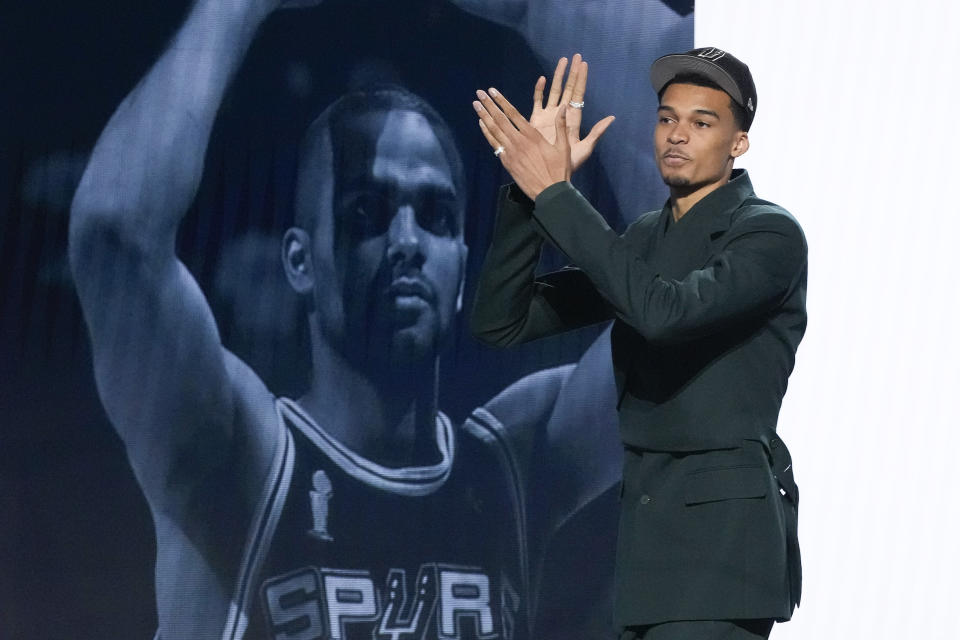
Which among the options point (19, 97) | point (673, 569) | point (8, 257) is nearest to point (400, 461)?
point (8, 257)

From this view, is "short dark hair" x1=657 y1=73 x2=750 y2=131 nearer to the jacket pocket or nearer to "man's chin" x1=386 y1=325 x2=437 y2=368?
the jacket pocket

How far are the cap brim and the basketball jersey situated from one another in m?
1.74

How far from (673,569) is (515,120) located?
55cm

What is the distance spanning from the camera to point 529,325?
1633 millimetres

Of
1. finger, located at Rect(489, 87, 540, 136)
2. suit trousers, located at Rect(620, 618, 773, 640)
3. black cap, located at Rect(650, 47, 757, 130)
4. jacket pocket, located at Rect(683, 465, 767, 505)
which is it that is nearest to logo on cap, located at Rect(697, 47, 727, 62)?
black cap, located at Rect(650, 47, 757, 130)

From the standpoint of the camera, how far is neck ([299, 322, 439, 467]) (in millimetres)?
3109

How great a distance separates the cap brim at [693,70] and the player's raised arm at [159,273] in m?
1.67

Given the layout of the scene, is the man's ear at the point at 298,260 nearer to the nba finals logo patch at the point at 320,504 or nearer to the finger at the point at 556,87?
the nba finals logo patch at the point at 320,504

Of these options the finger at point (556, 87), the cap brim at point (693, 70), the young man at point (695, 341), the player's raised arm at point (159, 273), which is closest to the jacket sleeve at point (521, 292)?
the young man at point (695, 341)

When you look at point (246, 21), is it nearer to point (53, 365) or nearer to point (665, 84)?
point (53, 365)

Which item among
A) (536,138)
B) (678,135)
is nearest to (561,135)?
(536,138)

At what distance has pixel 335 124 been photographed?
3113 millimetres

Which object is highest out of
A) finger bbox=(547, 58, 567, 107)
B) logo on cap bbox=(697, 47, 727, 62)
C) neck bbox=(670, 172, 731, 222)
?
logo on cap bbox=(697, 47, 727, 62)

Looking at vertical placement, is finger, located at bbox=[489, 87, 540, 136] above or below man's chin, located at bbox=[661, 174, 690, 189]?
above
